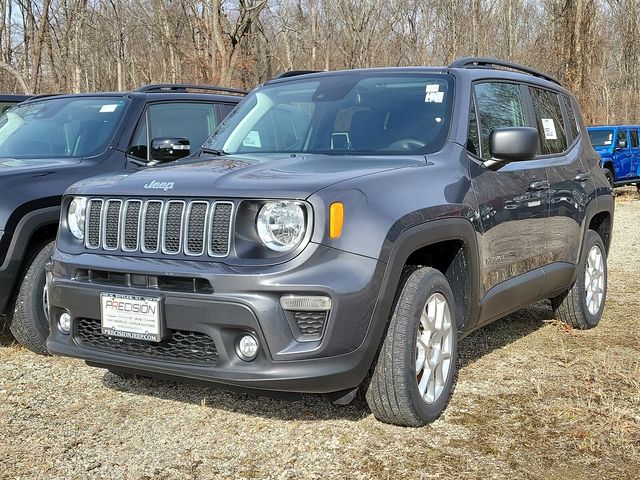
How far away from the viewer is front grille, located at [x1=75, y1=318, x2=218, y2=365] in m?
3.31

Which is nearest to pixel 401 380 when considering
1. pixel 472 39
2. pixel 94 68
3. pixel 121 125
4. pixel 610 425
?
pixel 610 425

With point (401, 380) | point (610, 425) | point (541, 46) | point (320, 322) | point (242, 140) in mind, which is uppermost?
point (541, 46)

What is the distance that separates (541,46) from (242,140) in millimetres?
35577

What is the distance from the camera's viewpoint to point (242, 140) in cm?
474

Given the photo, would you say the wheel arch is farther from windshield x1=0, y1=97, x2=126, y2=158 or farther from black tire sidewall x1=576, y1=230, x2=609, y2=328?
windshield x1=0, y1=97, x2=126, y2=158

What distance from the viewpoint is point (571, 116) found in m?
5.87

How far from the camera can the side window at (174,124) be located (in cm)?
598

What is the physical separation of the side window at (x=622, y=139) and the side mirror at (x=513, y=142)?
1523cm

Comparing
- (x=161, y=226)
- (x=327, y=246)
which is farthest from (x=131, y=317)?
(x=327, y=246)

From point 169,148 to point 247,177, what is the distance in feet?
7.15

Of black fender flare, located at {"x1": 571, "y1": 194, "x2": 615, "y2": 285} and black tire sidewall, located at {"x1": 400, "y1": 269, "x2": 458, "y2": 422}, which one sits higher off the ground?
black fender flare, located at {"x1": 571, "y1": 194, "x2": 615, "y2": 285}

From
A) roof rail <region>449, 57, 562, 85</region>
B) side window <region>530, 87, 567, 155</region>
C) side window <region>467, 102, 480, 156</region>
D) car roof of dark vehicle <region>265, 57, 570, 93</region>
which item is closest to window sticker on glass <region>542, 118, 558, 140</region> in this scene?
side window <region>530, 87, 567, 155</region>

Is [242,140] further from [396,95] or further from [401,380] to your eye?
[401,380]

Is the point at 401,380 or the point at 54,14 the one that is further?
the point at 54,14
